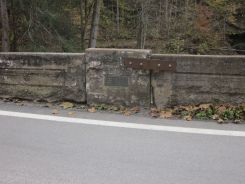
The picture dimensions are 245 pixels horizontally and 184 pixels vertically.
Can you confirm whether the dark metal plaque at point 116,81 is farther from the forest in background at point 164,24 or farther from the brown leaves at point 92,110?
the forest in background at point 164,24

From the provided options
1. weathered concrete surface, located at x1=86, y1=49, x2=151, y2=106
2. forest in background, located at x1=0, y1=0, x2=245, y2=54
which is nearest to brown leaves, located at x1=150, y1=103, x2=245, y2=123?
weathered concrete surface, located at x1=86, y1=49, x2=151, y2=106

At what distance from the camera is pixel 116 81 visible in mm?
7062

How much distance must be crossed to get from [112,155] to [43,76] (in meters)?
3.01

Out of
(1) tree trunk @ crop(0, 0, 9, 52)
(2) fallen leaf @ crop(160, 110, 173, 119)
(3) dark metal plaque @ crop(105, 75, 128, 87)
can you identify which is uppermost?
(1) tree trunk @ crop(0, 0, 9, 52)

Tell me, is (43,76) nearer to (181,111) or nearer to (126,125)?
(126,125)

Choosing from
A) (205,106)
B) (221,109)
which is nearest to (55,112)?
(205,106)

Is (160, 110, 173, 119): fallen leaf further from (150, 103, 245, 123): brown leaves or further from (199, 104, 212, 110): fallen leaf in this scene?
(199, 104, 212, 110): fallen leaf

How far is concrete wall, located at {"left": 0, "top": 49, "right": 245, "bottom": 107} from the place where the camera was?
6707mm

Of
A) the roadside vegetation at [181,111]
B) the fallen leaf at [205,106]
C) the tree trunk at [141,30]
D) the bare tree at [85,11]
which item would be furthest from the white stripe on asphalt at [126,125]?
the bare tree at [85,11]

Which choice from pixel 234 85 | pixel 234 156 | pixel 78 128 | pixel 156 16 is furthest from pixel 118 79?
pixel 156 16

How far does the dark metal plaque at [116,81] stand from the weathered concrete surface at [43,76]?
48 centimetres

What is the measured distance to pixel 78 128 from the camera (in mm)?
5996

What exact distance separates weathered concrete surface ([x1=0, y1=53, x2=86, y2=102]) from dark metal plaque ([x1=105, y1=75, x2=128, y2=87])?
18.9 inches

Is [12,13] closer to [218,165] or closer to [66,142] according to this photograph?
[66,142]
